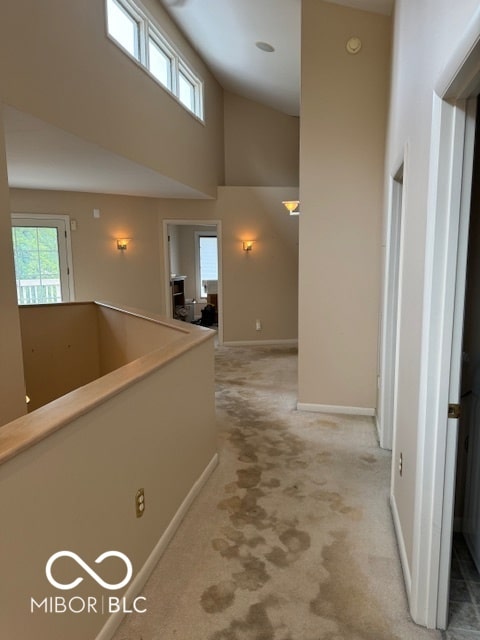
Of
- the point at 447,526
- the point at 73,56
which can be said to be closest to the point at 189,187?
the point at 73,56

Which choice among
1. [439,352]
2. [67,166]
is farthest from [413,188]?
[67,166]

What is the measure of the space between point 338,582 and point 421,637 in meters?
0.39

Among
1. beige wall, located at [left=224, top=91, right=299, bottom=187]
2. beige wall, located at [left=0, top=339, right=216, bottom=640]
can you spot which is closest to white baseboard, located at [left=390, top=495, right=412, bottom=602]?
beige wall, located at [left=0, top=339, right=216, bottom=640]

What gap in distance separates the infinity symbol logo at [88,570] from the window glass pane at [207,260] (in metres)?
8.70

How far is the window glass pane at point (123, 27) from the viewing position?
12.9ft

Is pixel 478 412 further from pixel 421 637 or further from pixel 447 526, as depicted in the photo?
pixel 421 637

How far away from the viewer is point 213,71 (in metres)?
6.52

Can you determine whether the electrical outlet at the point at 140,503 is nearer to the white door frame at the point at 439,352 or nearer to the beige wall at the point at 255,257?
the white door frame at the point at 439,352

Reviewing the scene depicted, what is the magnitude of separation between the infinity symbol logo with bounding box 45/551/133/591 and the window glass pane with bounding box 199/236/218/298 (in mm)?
8695

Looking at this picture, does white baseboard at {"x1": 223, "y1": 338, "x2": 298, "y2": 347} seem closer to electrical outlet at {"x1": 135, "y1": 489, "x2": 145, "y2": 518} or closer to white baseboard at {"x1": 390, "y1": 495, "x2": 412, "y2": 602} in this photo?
white baseboard at {"x1": 390, "y1": 495, "x2": 412, "y2": 602}

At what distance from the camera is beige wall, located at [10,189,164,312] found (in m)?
6.32

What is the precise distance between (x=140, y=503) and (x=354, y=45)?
12.8 ft

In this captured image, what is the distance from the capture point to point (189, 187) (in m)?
5.95

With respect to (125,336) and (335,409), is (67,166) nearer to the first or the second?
(125,336)
